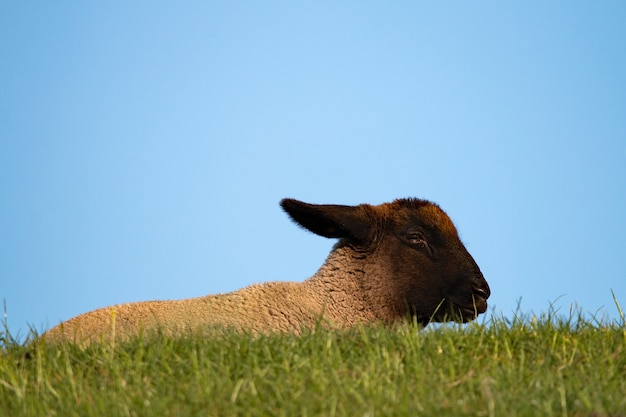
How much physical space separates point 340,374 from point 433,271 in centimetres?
412

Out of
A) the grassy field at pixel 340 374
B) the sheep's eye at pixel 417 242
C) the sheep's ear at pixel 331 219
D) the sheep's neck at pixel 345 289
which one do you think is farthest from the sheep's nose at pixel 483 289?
the grassy field at pixel 340 374

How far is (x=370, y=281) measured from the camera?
10.1 metres

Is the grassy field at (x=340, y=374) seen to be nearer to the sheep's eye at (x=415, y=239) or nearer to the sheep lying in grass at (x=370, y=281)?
the sheep lying in grass at (x=370, y=281)

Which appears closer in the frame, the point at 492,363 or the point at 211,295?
the point at 492,363

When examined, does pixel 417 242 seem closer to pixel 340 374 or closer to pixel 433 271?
pixel 433 271

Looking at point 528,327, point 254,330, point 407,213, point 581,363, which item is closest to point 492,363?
point 581,363

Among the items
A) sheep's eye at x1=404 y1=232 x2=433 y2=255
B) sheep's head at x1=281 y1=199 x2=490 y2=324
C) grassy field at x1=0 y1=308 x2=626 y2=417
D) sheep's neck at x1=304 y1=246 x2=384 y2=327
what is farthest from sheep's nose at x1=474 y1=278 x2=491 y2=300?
grassy field at x1=0 y1=308 x2=626 y2=417

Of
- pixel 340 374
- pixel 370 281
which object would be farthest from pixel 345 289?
pixel 340 374

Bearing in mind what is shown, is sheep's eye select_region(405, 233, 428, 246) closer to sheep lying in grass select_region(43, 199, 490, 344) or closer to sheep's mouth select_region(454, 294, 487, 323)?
sheep lying in grass select_region(43, 199, 490, 344)

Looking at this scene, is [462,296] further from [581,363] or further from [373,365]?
[373,365]

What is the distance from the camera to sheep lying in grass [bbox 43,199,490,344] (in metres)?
9.76

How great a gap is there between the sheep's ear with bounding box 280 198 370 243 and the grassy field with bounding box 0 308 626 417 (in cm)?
245

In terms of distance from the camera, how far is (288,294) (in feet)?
32.8

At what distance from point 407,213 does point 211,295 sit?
2.41m
